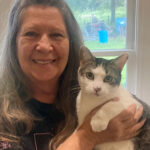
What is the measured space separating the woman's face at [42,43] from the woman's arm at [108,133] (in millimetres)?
308

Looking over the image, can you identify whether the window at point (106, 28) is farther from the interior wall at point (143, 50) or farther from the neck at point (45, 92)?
the neck at point (45, 92)

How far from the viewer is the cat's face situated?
1034 millimetres

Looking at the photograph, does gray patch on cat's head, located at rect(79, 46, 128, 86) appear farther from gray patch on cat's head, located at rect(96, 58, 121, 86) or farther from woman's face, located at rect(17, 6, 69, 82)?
woman's face, located at rect(17, 6, 69, 82)

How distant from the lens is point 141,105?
45.3 inches

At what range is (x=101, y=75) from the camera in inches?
41.7

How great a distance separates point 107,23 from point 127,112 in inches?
41.2

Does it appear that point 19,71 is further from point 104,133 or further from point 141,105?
point 141,105

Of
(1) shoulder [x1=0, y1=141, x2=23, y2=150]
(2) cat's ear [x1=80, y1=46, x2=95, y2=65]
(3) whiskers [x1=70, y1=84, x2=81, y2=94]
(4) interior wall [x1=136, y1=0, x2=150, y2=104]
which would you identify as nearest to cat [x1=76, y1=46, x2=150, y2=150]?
(2) cat's ear [x1=80, y1=46, x2=95, y2=65]

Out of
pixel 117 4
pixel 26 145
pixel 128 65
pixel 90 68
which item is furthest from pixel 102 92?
pixel 117 4

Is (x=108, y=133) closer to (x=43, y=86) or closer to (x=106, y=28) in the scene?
(x=43, y=86)

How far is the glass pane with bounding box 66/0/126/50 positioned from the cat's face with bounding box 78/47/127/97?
83 centimetres

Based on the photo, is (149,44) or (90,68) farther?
(149,44)

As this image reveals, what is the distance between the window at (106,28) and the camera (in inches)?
73.8

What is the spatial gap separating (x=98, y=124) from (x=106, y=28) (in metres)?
1.10
